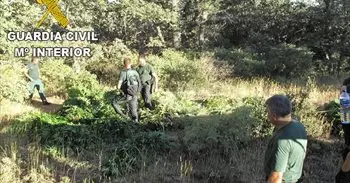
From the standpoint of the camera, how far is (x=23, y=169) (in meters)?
5.83

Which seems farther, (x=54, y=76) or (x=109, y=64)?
(x=109, y=64)

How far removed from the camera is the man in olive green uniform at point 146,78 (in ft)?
31.5

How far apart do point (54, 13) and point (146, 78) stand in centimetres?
1131

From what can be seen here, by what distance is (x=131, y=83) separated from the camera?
8938mm

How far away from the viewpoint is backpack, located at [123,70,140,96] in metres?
8.91

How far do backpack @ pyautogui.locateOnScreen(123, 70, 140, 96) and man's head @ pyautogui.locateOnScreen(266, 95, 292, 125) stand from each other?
5.89 metres

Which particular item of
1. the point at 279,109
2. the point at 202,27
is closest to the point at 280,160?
the point at 279,109

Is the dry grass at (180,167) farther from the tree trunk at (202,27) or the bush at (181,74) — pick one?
the tree trunk at (202,27)

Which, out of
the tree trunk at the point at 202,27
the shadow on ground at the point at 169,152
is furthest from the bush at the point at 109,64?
the shadow on ground at the point at 169,152

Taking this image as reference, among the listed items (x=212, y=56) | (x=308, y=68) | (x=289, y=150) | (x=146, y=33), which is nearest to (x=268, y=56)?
(x=308, y=68)

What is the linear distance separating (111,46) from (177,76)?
483 cm

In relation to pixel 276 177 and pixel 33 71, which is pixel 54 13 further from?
pixel 276 177

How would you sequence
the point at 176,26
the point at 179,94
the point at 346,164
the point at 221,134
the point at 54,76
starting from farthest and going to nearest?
the point at 176,26 → the point at 54,76 → the point at 179,94 → the point at 221,134 → the point at 346,164

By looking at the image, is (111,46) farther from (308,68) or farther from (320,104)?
(320,104)
